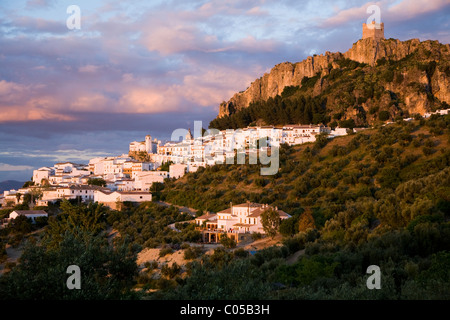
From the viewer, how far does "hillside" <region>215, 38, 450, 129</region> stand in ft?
252

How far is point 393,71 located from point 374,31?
64.1ft

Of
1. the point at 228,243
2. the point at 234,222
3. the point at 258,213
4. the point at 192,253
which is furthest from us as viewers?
the point at 234,222

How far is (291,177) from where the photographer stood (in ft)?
157

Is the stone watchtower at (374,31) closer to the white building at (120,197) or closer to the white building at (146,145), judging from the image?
the white building at (146,145)

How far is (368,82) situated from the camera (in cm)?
8338

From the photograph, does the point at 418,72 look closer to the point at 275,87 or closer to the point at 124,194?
the point at 275,87

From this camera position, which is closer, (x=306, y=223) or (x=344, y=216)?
(x=344, y=216)

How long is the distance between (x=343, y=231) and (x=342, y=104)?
57.2 m

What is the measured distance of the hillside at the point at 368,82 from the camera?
76.9 meters

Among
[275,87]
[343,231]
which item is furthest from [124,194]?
[275,87]

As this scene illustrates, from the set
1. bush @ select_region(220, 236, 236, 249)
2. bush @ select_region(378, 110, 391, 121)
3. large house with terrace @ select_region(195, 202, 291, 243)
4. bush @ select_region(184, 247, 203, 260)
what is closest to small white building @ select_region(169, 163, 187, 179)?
large house with terrace @ select_region(195, 202, 291, 243)

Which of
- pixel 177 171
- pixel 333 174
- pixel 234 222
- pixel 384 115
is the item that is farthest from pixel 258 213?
pixel 384 115

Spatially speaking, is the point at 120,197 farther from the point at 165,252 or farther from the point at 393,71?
the point at 393,71

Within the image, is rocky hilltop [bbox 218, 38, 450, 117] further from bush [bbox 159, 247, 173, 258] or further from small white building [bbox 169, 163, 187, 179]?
bush [bbox 159, 247, 173, 258]
